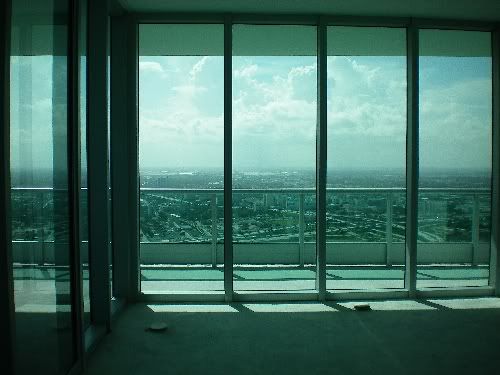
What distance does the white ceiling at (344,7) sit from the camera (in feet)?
13.9

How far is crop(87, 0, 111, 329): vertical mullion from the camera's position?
373 cm

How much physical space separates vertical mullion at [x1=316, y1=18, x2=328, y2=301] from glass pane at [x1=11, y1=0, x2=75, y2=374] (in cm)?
260

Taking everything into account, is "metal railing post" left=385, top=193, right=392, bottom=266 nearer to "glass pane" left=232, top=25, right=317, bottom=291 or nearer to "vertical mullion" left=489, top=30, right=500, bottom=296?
"glass pane" left=232, top=25, right=317, bottom=291

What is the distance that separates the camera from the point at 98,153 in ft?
12.3

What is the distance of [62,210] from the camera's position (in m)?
2.82

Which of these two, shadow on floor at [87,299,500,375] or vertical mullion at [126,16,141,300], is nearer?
shadow on floor at [87,299,500,375]

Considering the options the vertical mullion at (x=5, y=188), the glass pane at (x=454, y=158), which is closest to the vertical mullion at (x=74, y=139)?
the vertical mullion at (x=5, y=188)

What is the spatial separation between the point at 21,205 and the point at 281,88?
10.3ft

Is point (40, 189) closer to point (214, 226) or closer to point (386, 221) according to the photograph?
point (214, 226)

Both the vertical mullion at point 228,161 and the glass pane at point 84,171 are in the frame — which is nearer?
the glass pane at point 84,171

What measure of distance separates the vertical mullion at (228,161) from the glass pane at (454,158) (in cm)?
198

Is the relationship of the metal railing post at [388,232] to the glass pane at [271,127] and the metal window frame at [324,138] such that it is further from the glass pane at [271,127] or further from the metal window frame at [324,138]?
the glass pane at [271,127]

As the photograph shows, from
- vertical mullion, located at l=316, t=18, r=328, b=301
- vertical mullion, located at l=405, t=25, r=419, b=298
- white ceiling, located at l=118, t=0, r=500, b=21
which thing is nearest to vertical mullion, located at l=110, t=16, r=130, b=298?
white ceiling, located at l=118, t=0, r=500, b=21

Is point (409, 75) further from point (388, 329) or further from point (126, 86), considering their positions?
point (126, 86)
